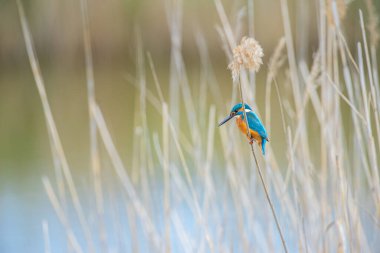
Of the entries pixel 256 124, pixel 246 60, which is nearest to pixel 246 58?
pixel 246 60

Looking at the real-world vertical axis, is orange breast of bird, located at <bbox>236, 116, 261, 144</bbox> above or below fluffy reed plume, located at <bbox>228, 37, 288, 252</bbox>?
below

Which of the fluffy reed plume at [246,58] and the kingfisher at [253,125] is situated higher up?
the fluffy reed plume at [246,58]

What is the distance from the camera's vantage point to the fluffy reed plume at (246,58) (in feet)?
3.57

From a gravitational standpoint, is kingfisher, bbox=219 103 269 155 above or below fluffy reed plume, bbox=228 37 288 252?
below

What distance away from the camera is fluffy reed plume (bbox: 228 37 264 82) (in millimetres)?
1088

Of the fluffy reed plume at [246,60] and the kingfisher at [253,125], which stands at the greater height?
the fluffy reed plume at [246,60]

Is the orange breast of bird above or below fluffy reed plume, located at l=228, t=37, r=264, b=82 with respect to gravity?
below

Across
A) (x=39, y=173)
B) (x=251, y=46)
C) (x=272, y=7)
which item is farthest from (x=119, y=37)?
(x=251, y=46)

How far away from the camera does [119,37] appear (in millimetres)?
8844

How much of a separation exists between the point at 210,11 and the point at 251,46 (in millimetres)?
6980

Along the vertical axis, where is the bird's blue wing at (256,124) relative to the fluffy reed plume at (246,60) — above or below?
below

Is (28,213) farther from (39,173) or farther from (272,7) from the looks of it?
(272,7)

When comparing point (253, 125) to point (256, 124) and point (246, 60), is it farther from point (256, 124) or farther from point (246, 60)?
point (246, 60)

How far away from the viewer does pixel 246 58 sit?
1109mm
